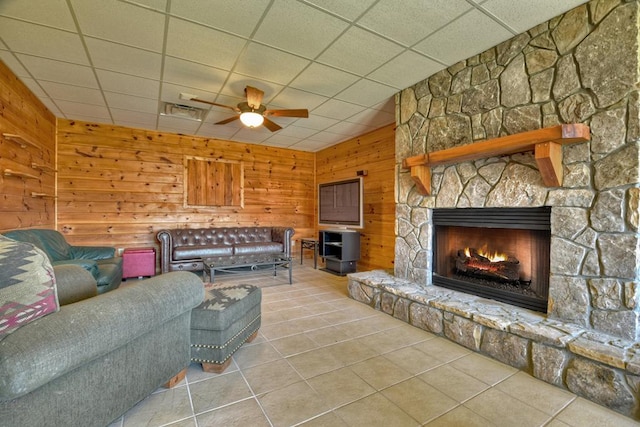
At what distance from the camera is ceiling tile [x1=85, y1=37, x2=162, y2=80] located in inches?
98.7

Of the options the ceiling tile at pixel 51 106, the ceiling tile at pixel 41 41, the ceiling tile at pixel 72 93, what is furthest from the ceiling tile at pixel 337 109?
the ceiling tile at pixel 51 106

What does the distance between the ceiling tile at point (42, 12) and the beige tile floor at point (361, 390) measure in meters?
2.68

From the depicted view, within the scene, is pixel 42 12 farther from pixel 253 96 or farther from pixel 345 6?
pixel 345 6

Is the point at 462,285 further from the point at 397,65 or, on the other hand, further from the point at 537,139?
the point at 397,65

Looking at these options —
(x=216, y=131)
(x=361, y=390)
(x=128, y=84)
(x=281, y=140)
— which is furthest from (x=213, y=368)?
(x=281, y=140)

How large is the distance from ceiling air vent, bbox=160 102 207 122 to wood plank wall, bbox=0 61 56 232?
1.40m

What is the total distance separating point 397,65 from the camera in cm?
281

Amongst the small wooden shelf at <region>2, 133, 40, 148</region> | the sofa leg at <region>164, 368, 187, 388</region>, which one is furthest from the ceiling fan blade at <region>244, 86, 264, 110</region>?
the sofa leg at <region>164, 368, 187, 388</region>

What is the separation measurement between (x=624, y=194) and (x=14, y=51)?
4.85m

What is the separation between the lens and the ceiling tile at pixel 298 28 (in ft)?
6.83

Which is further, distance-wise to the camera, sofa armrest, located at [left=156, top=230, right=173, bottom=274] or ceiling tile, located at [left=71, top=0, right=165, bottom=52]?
sofa armrest, located at [left=156, top=230, right=173, bottom=274]

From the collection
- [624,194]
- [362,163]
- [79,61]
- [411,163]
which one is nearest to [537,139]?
[624,194]

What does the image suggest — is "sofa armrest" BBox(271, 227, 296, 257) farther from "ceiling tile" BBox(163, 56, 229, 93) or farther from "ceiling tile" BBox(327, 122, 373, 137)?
"ceiling tile" BBox(163, 56, 229, 93)

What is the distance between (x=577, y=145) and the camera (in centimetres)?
202
